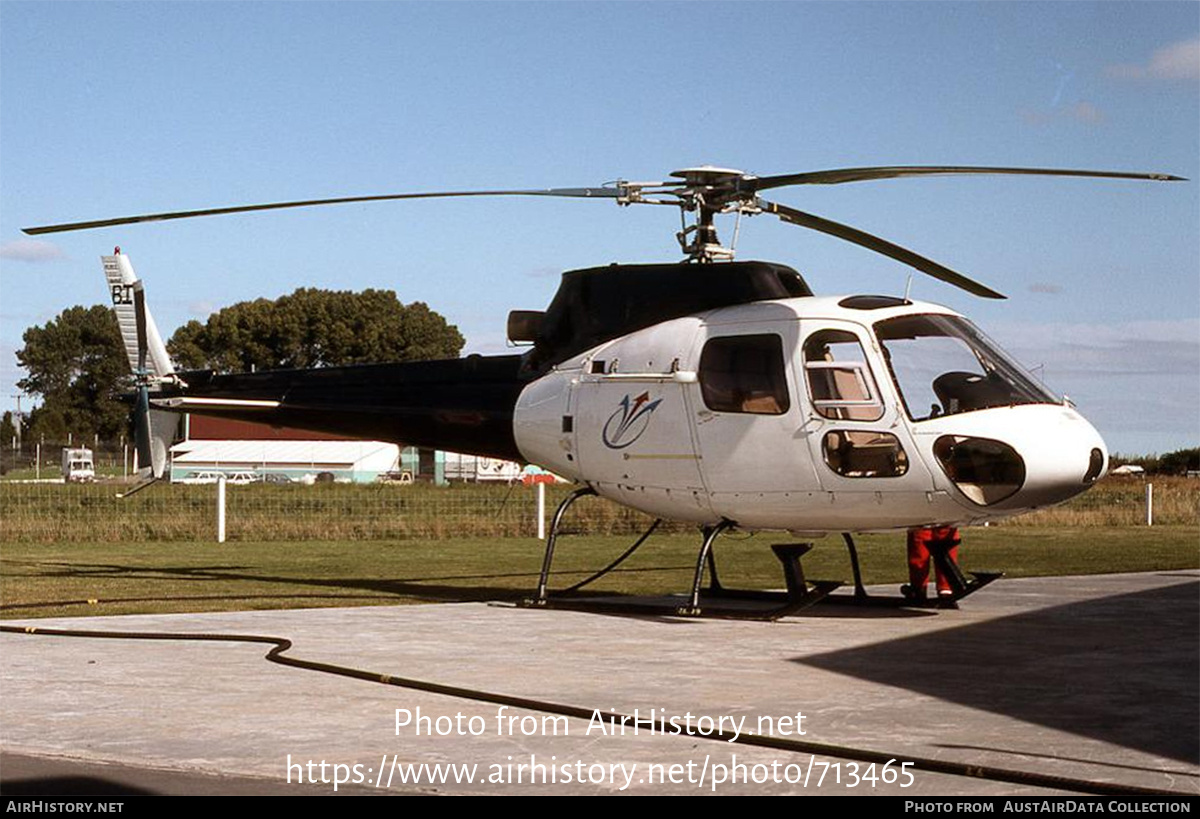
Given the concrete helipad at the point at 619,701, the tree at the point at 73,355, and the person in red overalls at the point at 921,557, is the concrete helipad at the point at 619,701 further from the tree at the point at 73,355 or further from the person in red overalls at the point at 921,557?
the tree at the point at 73,355

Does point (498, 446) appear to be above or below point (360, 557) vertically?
above

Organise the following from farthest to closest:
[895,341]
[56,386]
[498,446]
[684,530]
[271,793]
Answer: [56,386] → [684,530] → [498,446] → [895,341] → [271,793]

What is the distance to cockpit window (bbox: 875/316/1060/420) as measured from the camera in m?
11.9

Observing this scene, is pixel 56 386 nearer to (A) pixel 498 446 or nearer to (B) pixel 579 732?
(A) pixel 498 446

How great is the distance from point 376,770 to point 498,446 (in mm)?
8506

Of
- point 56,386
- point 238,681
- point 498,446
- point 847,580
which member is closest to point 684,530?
point 847,580

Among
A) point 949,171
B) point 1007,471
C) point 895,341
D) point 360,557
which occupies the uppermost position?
point 949,171

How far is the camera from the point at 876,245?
42.7ft

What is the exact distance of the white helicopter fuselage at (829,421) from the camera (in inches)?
465

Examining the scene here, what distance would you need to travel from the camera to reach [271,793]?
6.30m

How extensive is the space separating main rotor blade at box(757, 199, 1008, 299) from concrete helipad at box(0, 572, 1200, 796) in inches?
117

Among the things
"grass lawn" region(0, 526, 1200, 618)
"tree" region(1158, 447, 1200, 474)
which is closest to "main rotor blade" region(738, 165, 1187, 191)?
"grass lawn" region(0, 526, 1200, 618)

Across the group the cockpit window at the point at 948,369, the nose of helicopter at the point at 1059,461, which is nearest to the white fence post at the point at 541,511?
the cockpit window at the point at 948,369

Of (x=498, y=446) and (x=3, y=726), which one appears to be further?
(x=498, y=446)
